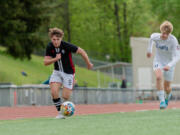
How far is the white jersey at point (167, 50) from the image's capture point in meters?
13.3

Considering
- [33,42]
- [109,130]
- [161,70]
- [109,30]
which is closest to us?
[109,130]

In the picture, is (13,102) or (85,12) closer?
(13,102)

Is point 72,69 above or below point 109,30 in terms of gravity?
below

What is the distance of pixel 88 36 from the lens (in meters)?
67.6

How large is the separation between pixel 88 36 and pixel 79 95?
3816cm

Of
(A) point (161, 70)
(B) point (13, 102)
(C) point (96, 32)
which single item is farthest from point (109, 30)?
(A) point (161, 70)

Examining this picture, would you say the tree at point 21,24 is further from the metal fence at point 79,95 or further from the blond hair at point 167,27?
the blond hair at point 167,27

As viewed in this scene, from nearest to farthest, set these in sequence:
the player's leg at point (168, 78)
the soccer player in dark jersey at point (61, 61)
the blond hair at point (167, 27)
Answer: the soccer player in dark jersey at point (61, 61), the blond hair at point (167, 27), the player's leg at point (168, 78)

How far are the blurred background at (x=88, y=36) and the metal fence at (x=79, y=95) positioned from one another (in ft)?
1.53

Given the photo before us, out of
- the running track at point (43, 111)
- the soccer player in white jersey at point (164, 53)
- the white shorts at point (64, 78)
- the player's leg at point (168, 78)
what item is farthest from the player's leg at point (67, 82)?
the player's leg at point (168, 78)

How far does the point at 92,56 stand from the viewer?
6512cm

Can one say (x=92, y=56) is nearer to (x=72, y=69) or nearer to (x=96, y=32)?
(x=96, y=32)

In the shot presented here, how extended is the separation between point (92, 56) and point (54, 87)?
53.7 metres

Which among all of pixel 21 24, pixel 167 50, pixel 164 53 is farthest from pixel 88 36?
pixel 167 50
